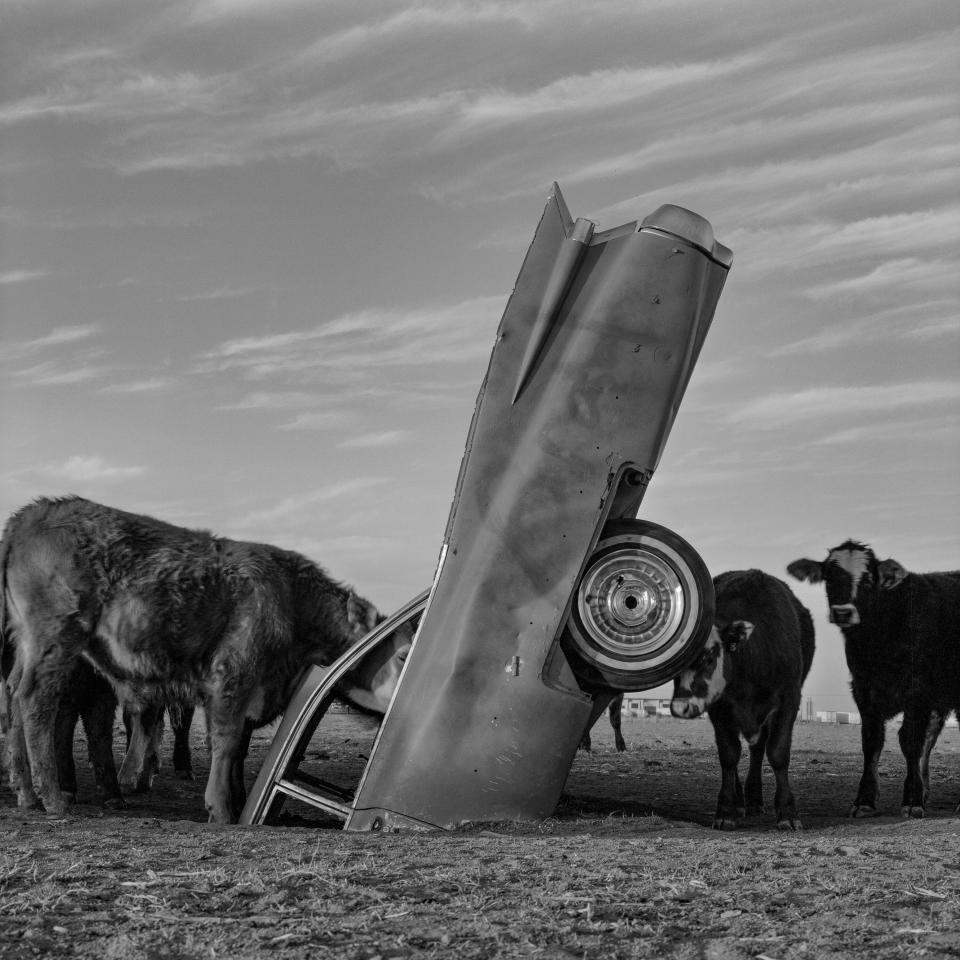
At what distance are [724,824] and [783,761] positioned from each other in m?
0.86

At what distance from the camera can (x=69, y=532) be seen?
10.3 metres

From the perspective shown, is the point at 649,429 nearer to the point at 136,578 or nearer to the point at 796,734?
the point at 136,578

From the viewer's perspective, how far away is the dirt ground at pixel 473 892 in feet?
16.0

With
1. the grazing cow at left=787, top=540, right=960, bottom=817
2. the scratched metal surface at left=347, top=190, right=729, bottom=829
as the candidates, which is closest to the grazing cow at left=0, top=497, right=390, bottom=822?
the scratched metal surface at left=347, top=190, right=729, bottom=829

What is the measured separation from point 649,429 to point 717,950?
4.46m

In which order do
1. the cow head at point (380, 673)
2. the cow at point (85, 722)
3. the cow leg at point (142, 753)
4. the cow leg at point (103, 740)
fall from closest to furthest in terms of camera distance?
the cow head at point (380, 673) → the cow at point (85, 722) → the cow leg at point (103, 740) → the cow leg at point (142, 753)

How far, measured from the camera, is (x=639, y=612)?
852 cm

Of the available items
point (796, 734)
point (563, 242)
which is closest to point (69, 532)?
point (563, 242)

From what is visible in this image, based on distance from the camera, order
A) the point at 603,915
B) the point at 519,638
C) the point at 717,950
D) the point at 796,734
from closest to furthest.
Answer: the point at 717,950, the point at 603,915, the point at 519,638, the point at 796,734

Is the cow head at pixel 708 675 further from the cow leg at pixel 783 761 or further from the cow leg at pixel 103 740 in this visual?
the cow leg at pixel 103 740

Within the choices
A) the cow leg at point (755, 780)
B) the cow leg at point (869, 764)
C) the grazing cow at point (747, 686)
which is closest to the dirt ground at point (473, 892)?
the grazing cow at point (747, 686)

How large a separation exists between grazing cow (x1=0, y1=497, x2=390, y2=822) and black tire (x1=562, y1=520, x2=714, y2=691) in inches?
101

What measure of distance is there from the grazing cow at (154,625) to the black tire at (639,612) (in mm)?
2556

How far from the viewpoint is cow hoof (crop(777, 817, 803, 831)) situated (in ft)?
32.9
